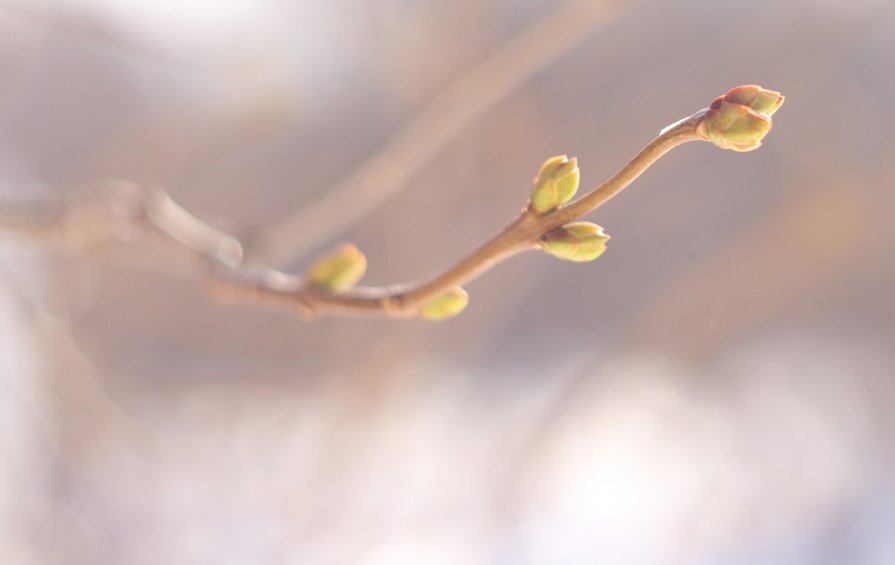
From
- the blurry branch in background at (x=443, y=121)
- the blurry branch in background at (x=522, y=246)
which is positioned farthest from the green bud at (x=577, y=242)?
the blurry branch in background at (x=443, y=121)

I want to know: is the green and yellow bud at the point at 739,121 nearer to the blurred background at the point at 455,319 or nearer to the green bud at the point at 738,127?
the green bud at the point at 738,127

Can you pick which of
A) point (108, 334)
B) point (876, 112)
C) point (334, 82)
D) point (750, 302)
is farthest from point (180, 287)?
point (876, 112)

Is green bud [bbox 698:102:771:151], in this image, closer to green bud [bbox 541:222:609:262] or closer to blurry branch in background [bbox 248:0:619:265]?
green bud [bbox 541:222:609:262]

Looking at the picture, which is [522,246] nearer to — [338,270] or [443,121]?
[338,270]

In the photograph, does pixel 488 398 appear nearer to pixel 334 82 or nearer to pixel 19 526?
pixel 334 82

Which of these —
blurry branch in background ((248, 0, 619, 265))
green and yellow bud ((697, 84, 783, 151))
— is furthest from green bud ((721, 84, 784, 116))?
blurry branch in background ((248, 0, 619, 265))

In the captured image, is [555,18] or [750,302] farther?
[750,302]

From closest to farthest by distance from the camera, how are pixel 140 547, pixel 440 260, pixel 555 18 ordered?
pixel 555 18 < pixel 440 260 < pixel 140 547
